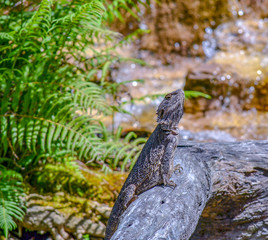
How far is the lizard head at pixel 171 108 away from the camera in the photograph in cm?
330

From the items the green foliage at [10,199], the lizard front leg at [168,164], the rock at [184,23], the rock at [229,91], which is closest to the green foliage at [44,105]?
the green foliage at [10,199]

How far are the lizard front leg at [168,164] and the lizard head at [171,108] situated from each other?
170 millimetres

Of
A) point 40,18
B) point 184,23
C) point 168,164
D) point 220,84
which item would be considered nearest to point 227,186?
point 168,164

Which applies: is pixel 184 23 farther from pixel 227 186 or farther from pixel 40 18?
pixel 227 186

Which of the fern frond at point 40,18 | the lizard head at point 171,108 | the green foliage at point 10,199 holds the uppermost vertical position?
the fern frond at point 40,18

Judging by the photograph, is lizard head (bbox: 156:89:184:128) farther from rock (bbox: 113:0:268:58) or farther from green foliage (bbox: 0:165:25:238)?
rock (bbox: 113:0:268:58)

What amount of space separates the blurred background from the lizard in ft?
0.75

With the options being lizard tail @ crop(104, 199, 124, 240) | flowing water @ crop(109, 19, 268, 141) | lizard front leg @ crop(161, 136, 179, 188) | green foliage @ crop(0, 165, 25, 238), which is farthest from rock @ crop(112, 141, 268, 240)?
flowing water @ crop(109, 19, 268, 141)

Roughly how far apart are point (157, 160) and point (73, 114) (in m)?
1.89

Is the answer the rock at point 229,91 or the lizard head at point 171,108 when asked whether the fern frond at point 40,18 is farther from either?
the rock at point 229,91

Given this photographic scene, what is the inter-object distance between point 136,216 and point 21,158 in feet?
8.50

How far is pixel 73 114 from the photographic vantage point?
4.80 m

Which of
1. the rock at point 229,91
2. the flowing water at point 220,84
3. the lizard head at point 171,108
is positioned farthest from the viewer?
the rock at point 229,91

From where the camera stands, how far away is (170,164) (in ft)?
10.6
